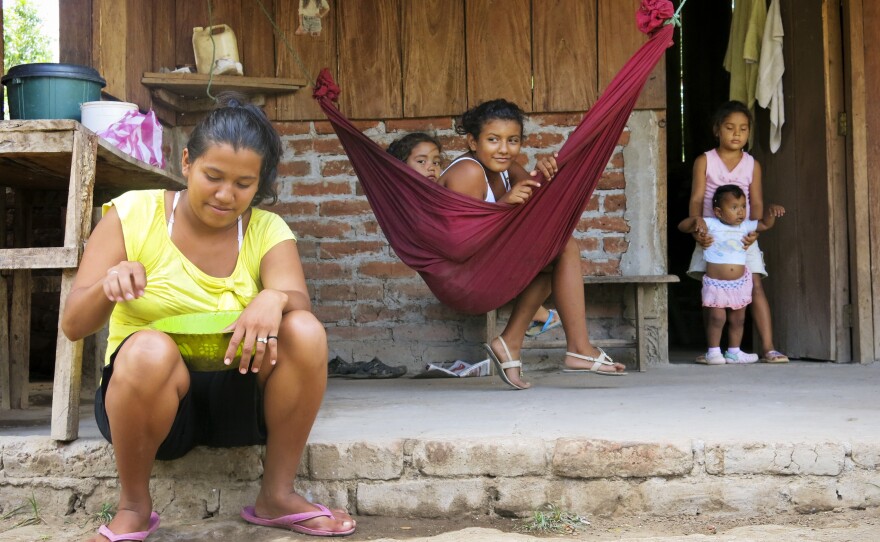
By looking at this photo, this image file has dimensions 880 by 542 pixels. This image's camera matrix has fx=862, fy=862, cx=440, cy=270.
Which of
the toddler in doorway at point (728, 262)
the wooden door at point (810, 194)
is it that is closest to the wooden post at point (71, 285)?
the toddler in doorway at point (728, 262)

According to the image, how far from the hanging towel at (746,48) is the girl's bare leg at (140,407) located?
11.8 ft

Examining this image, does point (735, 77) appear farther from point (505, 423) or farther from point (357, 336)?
point (505, 423)

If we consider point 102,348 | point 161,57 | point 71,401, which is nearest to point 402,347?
point 102,348

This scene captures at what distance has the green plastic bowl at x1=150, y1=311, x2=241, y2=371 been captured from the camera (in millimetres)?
1815

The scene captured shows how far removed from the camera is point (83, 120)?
9.01 ft

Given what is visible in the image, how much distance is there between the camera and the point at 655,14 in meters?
2.74

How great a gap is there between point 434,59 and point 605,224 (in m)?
1.11

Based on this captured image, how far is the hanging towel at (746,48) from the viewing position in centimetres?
442

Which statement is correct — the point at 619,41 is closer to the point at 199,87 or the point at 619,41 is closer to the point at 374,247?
the point at 374,247

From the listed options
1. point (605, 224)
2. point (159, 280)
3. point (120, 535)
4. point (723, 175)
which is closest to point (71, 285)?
point (159, 280)

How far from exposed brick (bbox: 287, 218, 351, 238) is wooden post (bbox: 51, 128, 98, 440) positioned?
1.86m

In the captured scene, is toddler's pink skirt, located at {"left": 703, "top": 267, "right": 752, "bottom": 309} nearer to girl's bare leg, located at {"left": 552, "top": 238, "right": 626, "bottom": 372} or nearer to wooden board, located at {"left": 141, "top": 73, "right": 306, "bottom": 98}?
girl's bare leg, located at {"left": 552, "top": 238, "right": 626, "bottom": 372}

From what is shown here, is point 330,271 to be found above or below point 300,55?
below

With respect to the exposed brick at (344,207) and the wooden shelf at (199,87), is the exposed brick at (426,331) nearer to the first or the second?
the exposed brick at (344,207)
